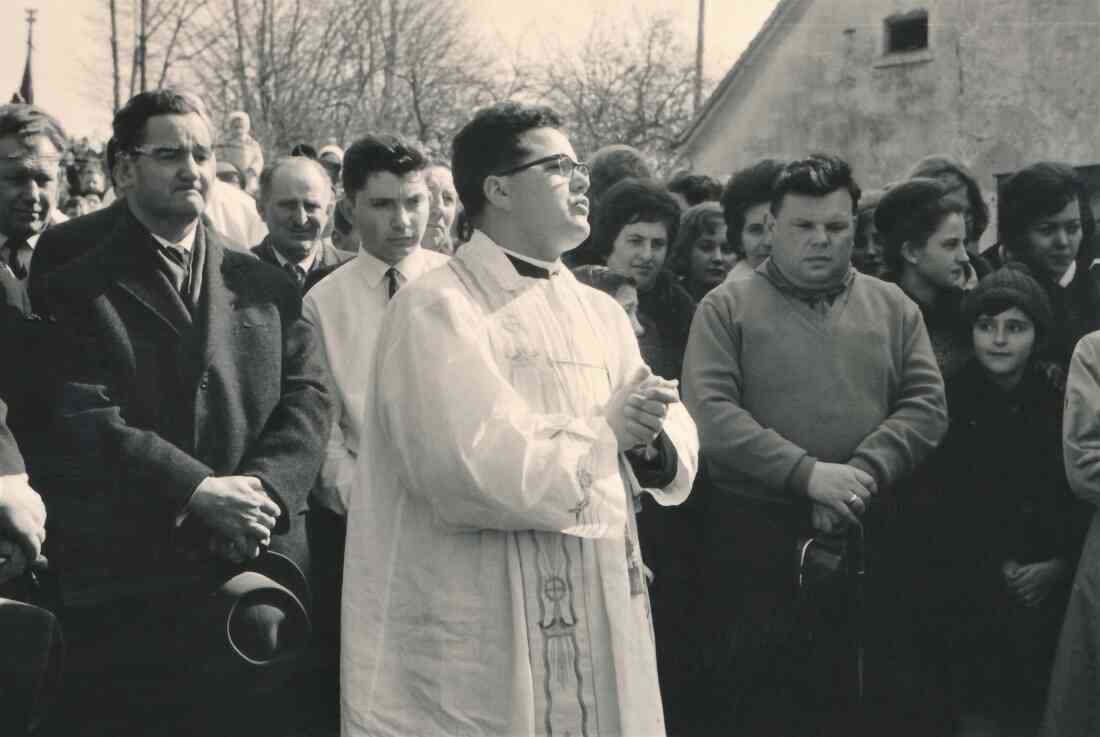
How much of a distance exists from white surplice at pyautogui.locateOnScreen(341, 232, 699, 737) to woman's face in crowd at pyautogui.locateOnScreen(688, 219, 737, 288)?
2.74 m

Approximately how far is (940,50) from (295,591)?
1858 centimetres

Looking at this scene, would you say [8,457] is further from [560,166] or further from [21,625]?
[560,166]

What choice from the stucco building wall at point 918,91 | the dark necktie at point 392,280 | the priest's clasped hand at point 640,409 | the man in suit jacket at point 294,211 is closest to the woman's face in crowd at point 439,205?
the man in suit jacket at point 294,211

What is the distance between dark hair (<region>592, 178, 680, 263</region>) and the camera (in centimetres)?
556

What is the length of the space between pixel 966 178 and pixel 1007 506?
163 centimetres

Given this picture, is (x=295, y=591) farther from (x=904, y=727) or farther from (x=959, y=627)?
(x=959, y=627)

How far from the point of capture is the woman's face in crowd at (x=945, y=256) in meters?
5.54

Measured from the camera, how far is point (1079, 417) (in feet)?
15.7

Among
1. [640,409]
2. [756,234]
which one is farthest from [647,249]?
[640,409]

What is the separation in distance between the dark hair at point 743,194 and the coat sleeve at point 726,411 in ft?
3.79

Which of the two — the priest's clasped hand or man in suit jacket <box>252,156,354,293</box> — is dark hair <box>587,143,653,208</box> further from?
the priest's clasped hand

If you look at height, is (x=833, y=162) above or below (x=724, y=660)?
above

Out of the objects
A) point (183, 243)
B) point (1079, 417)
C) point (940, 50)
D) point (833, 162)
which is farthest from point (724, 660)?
point (940, 50)

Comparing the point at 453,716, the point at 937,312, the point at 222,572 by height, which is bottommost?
the point at 453,716
